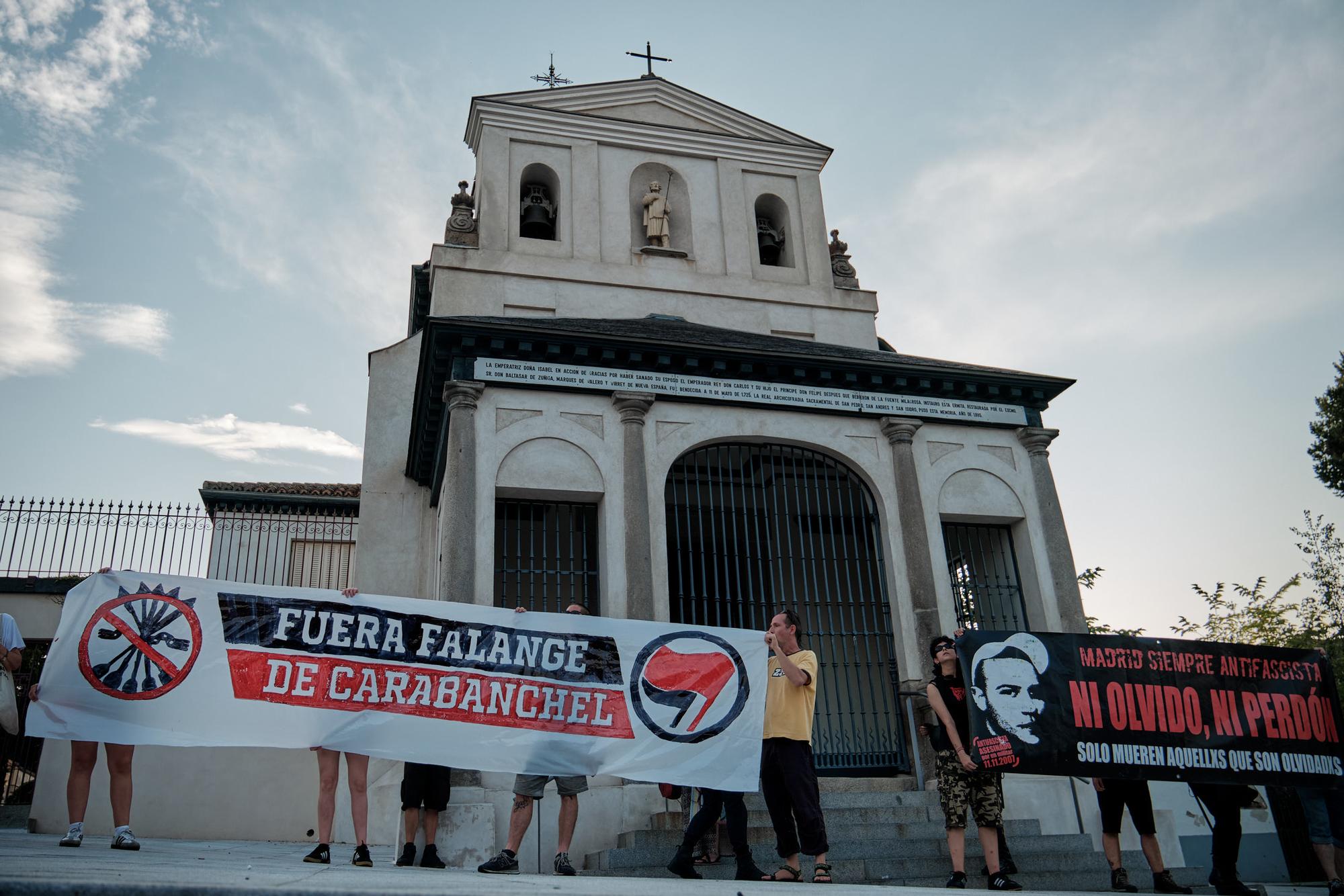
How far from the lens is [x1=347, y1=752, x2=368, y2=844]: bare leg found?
7.25 metres

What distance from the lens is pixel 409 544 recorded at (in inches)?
655

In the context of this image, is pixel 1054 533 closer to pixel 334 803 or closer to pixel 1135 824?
pixel 1135 824

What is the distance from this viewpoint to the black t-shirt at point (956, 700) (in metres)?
8.23

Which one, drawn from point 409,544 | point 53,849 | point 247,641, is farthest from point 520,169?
point 53,849

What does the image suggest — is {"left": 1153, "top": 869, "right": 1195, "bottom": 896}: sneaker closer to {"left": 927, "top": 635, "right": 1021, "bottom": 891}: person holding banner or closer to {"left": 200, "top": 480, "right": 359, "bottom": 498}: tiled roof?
{"left": 927, "top": 635, "right": 1021, "bottom": 891}: person holding banner

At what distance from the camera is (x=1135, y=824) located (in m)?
8.41

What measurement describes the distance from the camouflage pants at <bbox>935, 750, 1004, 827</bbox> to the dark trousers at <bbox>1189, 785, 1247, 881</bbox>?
2045mm

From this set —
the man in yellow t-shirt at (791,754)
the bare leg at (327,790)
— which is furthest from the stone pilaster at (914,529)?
the bare leg at (327,790)

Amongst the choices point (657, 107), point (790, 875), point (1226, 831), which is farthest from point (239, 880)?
point (657, 107)

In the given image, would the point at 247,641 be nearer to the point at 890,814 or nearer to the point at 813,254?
the point at 890,814

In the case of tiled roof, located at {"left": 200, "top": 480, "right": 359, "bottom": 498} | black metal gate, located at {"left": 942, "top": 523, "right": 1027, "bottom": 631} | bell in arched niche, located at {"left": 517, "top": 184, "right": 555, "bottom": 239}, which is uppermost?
bell in arched niche, located at {"left": 517, "top": 184, "right": 555, "bottom": 239}

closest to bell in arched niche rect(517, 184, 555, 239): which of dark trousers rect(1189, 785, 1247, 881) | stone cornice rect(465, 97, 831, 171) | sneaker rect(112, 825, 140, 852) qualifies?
stone cornice rect(465, 97, 831, 171)

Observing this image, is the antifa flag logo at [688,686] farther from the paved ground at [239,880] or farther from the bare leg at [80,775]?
the bare leg at [80,775]

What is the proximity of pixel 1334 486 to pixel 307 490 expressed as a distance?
24.0 metres
